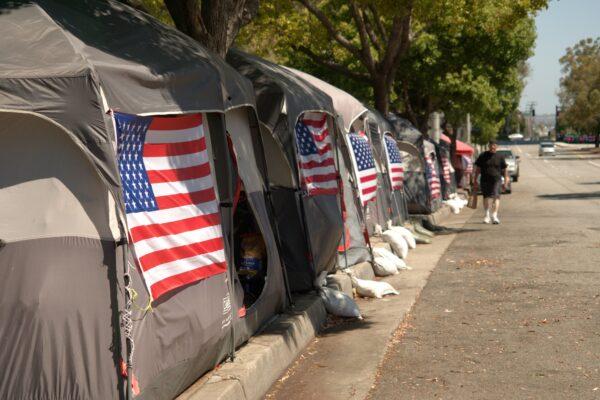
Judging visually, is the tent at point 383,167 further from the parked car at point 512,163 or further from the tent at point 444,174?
the parked car at point 512,163

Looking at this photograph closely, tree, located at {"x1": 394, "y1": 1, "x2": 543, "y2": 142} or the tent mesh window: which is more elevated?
tree, located at {"x1": 394, "y1": 1, "x2": 543, "y2": 142}

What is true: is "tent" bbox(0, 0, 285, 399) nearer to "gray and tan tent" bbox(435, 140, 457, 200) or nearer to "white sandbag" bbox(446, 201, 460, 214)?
"white sandbag" bbox(446, 201, 460, 214)

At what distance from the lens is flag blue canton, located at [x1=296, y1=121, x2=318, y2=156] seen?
11000 millimetres

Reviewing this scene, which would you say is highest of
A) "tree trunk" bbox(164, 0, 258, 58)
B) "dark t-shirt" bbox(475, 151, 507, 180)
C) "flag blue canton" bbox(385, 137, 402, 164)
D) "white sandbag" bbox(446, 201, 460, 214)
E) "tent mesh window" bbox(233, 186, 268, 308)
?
"tree trunk" bbox(164, 0, 258, 58)

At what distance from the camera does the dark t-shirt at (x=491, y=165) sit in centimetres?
2020

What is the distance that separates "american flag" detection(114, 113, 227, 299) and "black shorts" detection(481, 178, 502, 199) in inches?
551

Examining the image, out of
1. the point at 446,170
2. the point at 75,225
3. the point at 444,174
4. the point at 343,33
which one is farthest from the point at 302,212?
the point at 446,170

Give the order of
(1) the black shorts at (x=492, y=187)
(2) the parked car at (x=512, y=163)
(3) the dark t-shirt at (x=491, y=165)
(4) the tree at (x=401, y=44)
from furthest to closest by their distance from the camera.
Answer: (2) the parked car at (x=512, y=163) < (4) the tree at (x=401, y=44) < (3) the dark t-shirt at (x=491, y=165) < (1) the black shorts at (x=492, y=187)

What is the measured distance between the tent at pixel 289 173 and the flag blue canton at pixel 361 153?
311cm

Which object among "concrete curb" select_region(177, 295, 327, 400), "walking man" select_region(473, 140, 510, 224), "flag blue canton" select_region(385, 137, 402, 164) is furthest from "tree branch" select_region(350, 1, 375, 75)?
"concrete curb" select_region(177, 295, 327, 400)

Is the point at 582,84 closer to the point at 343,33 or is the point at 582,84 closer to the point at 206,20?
the point at 343,33

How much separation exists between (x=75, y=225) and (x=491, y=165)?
1606cm

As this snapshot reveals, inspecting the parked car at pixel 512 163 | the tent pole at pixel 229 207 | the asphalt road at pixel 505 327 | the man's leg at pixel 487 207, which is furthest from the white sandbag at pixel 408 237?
the parked car at pixel 512 163

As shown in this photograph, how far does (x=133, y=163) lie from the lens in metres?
5.86
